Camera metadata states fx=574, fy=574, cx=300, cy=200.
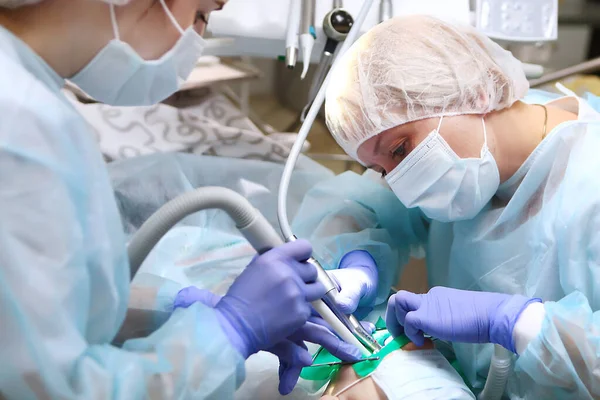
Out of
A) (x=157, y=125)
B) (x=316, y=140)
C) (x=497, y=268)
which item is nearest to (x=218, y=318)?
(x=497, y=268)

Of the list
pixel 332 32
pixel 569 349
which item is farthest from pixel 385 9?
pixel 569 349

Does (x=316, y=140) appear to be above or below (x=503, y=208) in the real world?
below

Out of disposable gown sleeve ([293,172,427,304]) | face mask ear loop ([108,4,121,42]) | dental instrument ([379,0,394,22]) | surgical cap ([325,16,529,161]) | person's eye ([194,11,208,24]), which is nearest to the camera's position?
face mask ear loop ([108,4,121,42])

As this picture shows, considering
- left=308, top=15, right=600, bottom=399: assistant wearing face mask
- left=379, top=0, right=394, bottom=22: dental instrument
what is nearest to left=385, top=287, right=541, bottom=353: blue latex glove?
left=308, top=15, right=600, bottom=399: assistant wearing face mask

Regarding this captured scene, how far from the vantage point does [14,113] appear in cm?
70

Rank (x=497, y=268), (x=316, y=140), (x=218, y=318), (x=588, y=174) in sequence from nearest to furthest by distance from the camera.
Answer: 1. (x=218, y=318)
2. (x=588, y=174)
3. (x=497, y=268)
4. (x=316, y=140)

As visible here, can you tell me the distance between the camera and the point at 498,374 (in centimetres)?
108

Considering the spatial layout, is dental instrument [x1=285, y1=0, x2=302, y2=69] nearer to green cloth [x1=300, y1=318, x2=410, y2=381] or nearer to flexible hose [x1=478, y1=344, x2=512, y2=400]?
green cloth [x1=300, y1=318, x2=410, y2=381]

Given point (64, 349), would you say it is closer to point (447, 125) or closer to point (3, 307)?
point (3, 307)

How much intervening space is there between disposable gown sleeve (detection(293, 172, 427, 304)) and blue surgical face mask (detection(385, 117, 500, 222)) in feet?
0.77

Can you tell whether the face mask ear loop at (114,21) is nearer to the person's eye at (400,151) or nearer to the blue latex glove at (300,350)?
the blue latex glove at (300,350)

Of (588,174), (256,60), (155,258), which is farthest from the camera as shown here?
(256,60)

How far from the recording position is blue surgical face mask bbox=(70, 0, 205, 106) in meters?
0.90

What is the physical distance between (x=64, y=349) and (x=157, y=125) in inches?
51.2
